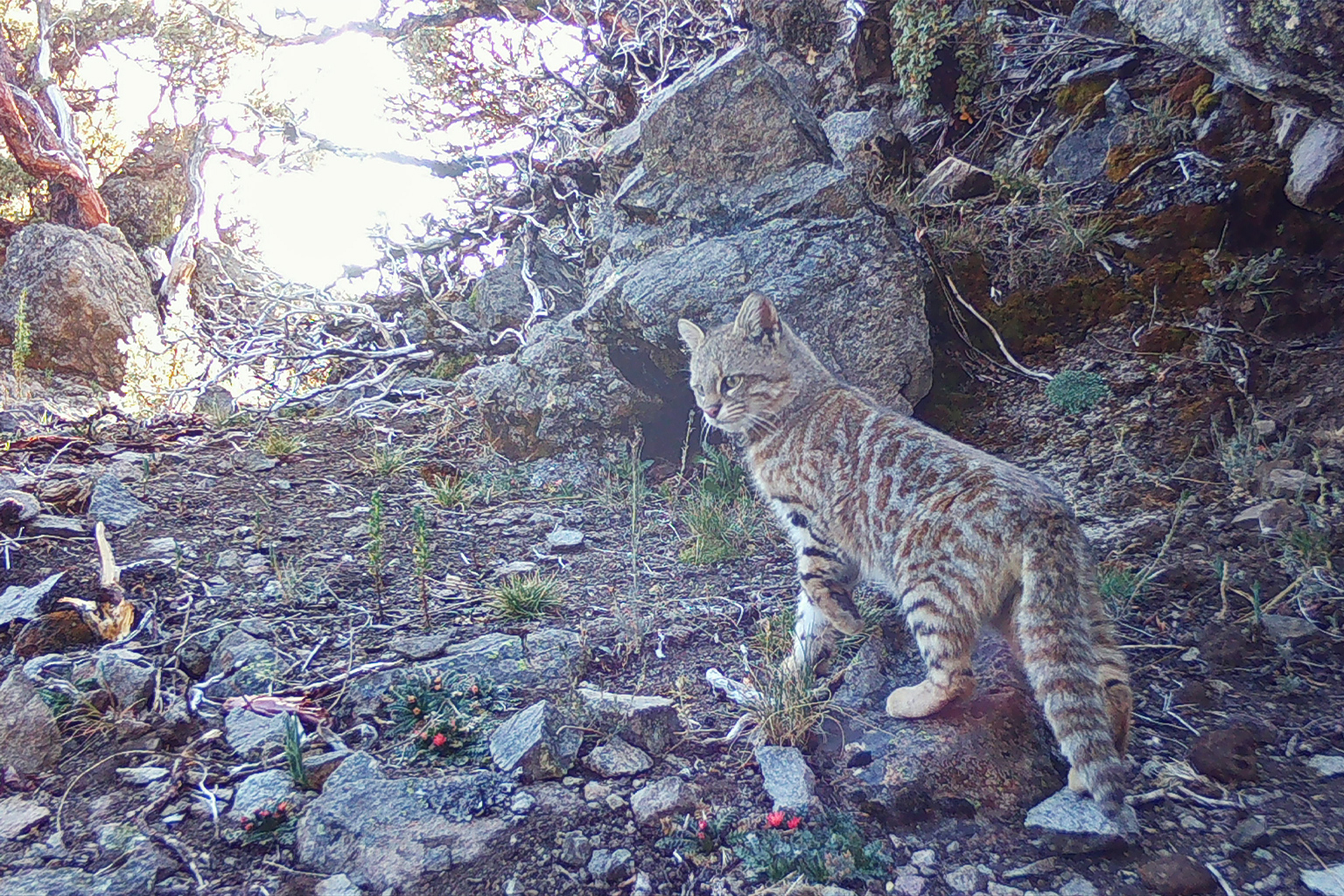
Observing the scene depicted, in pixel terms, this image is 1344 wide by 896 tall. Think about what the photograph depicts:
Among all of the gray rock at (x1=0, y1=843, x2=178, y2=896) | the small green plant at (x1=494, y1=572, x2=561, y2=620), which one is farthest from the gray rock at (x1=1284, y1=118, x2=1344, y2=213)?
the gray rock at (x1=0, y1=843, x2=178, y2=896)

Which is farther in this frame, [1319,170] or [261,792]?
[1319,170]

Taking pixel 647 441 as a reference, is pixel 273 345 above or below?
above

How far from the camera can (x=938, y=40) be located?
22.5 ft

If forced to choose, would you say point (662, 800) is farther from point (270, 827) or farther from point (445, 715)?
point (270, 827)

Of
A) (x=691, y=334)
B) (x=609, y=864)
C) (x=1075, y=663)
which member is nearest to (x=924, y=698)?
(x=1075, y=663)

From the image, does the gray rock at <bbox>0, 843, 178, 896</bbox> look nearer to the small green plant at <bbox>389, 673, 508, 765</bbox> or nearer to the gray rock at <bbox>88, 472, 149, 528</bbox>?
the small green plant at <bbox>389, 673, 508, 765</bbox>

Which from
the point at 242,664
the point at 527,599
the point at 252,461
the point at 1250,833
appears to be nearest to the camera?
the point at 1250,833

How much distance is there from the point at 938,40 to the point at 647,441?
4.26 metres

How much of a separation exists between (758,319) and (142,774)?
3.42 m

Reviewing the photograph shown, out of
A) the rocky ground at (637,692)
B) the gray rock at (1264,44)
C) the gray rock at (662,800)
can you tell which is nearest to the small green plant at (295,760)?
the rocky ground at (637,692)

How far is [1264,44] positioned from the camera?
314cm

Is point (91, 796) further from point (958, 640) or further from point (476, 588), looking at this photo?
point (958, 640)

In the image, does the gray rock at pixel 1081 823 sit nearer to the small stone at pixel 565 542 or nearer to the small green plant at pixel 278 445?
the small stone at pixel 565 542

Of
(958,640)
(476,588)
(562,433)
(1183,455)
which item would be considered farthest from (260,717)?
(1183,455)
